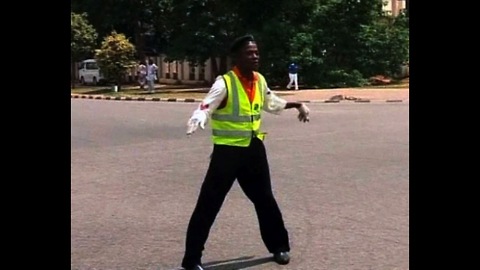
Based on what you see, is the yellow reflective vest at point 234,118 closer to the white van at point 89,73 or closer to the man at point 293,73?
the man at point 293,73

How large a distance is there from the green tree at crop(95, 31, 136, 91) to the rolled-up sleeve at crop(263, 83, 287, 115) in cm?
3199

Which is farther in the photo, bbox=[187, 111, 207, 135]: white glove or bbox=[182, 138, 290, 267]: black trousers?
bbox=[182, 138, 290, 267]: black trousers

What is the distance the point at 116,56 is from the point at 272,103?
32431 millimetres

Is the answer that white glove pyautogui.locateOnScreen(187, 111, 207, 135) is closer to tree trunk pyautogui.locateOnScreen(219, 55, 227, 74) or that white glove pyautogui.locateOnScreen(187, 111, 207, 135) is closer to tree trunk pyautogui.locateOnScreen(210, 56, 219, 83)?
tree trunk pyautogui.locateOnScreen(210, 56, 219, 83)

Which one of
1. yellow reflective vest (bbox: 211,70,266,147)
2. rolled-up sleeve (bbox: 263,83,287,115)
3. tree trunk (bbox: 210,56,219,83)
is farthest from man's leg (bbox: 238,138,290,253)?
tree trunk (bbox: 210,56,219,83)

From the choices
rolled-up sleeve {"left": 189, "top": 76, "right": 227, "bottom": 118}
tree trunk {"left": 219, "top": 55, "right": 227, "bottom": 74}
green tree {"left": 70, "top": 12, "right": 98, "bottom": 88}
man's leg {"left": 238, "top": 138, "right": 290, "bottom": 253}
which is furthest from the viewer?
green tree {"left": 70, "top": 12, "right": 98, "bottom": 88}

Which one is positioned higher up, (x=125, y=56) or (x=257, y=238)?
(x=125, y=56)

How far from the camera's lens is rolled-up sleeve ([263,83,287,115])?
20.0 ft

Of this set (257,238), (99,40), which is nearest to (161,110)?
(257,238)
